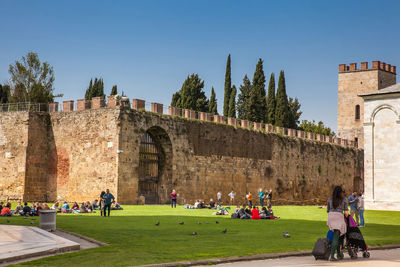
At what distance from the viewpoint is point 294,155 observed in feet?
162

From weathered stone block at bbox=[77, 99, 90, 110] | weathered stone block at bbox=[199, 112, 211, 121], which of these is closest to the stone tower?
weathered stone block at bbox=[199, 112, 211, 121]

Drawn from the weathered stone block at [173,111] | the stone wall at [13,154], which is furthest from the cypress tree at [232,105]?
the stone wall at [13,154]

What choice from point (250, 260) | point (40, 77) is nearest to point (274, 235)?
point (250, 260)

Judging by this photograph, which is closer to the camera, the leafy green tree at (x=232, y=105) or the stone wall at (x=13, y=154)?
the stone wall at (x=13, y=154)

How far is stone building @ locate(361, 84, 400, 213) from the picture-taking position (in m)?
34.6

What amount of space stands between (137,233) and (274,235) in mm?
3835

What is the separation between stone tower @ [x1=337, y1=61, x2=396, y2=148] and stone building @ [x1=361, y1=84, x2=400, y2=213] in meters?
28.8

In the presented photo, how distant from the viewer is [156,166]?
38688 millimetres

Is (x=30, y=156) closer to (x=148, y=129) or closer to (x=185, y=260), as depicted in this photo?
(x=148, y=129)

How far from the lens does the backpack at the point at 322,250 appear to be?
11289 millimetres

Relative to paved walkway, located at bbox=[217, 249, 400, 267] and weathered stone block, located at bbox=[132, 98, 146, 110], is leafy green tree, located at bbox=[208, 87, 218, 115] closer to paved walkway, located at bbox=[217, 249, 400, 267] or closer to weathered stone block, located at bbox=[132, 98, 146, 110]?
weathered stone block, located at bbox=[132, 98, 146, 110]

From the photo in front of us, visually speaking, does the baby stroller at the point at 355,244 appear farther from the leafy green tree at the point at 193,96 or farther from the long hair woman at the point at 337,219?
the leafy green tree at the point at 193,96

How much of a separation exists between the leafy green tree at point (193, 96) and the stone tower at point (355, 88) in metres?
16.4

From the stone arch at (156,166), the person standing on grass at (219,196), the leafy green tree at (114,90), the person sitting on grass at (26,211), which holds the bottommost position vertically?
the person sitting on grass at (26,211)
